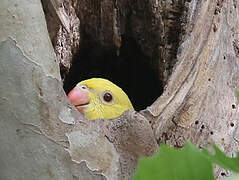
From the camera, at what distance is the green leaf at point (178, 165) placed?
621 mm

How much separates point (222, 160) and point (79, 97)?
2269 mm

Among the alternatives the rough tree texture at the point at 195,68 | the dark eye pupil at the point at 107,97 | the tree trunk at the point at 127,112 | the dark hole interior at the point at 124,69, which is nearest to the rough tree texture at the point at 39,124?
the tree trunk at the point at 127,112

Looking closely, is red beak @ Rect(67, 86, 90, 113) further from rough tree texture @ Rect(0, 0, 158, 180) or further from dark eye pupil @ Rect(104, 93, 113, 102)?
rough tree texture @ Rect(0, 0, 158, 180)

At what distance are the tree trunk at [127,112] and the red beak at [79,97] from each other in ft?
0.73

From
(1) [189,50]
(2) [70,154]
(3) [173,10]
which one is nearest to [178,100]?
(1) [189,50]

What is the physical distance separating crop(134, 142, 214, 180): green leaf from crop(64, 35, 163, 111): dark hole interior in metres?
2.44

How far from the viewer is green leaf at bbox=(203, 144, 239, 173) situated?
0.63 meters

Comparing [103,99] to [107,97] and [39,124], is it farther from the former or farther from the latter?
[39,124]

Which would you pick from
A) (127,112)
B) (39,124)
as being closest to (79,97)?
(127,112)

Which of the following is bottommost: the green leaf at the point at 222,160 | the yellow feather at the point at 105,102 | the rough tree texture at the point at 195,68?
the yellow feather at the point at 105,102

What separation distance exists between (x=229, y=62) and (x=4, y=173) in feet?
4.29

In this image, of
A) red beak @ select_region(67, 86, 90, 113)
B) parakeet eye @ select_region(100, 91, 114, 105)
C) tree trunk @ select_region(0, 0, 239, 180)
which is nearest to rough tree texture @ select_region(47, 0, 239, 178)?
tree trunk @ select_region(0, 0, 239, 180)

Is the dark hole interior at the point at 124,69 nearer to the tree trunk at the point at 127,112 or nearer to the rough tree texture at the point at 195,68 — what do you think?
the tree trunk at the point at 127,112

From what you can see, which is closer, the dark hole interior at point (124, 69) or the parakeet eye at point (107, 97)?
the parakeet eye at point (107, 97)
